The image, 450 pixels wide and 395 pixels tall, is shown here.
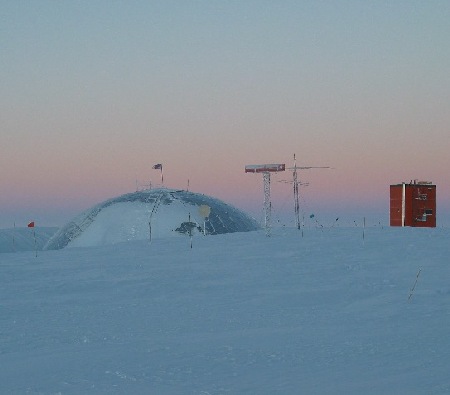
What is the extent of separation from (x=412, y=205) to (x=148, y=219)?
21593 millimetres

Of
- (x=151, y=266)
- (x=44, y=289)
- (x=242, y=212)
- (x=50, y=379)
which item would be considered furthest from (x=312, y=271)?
(x=242, y=212)

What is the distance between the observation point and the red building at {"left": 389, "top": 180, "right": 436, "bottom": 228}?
5172 centimetres

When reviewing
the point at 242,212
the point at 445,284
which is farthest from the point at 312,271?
the point at 242,212

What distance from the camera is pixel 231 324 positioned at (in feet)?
39.3

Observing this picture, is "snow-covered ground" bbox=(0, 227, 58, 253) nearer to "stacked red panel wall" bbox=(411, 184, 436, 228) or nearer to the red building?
the red building

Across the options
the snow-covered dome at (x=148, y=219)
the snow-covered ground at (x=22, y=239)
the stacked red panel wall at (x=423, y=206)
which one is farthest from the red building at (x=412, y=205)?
the snow-covered ground at (x=22, y=239)

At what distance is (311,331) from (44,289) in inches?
354

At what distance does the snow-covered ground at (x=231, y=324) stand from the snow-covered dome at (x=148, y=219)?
22.7 metres

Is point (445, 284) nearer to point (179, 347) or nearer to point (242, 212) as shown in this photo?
point (179, 347)

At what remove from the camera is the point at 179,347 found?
10.2 metres

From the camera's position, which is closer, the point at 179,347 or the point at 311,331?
the point at 179,347

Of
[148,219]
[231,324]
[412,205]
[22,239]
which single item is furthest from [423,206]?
[22,239]

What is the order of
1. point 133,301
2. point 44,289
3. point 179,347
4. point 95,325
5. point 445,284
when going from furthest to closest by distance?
1. point 44,289
2. point 445,284
3. point 133,301
4. point 95,325
5. point 179,347

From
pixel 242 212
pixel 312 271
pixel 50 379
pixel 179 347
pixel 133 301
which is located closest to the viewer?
pixel 50 379
